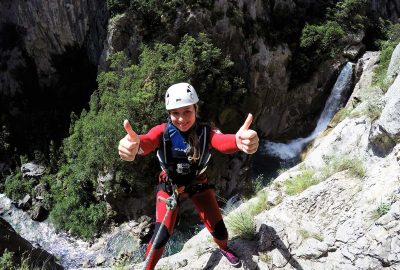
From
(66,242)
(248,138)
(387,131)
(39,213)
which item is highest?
(248,138)

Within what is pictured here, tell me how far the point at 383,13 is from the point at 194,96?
3696cm

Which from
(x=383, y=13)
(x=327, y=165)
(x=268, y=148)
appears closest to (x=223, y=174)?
(x=268, y=148)

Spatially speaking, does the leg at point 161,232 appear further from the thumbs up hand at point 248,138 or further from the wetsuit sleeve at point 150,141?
the thumbs up hand at point 248,138

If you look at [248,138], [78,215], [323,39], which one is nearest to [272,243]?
[248,138]

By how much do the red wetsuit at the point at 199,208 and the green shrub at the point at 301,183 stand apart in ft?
4.65

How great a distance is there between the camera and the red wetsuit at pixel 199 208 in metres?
4.24

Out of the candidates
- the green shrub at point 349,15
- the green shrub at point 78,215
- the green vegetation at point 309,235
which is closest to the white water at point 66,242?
the green shrub at point 78,215

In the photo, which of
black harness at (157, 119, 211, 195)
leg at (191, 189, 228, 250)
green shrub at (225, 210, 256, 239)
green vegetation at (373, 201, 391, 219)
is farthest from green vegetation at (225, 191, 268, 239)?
green vegetation at (373, 201, 391, 219)

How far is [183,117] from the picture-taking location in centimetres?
431

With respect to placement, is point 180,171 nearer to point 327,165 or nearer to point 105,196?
point 327,165

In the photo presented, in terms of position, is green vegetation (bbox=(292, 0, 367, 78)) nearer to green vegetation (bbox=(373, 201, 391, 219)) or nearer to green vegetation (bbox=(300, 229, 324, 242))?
green vegetation (bbox=(300, 229, 324, 242))

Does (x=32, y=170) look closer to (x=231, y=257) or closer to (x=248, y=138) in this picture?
(x=231, y=257)

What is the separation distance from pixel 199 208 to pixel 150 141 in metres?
1.27

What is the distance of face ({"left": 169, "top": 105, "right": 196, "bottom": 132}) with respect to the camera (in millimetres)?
4305
